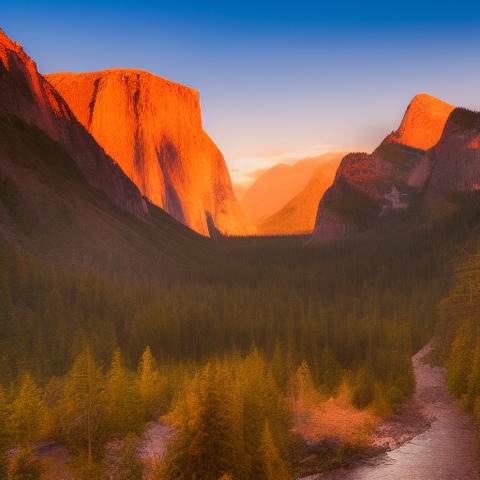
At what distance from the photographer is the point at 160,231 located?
620 ft

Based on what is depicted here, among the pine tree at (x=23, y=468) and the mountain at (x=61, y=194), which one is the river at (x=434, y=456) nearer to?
the pine tree at (x=23, y=468)

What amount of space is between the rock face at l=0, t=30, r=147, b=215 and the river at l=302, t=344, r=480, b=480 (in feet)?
420

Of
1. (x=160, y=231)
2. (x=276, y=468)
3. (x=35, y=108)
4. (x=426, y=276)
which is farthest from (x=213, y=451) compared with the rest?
(x=160, y=231)

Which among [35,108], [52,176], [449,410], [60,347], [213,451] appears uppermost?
[35,108]

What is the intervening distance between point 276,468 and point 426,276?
343 feet

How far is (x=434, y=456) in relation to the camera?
50906 mm

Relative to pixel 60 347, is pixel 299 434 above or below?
below

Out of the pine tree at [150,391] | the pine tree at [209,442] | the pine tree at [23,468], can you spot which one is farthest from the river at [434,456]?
the pine tree at [23,468]

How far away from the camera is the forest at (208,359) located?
36188 mm

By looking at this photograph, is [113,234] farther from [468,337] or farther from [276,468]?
[276,468]

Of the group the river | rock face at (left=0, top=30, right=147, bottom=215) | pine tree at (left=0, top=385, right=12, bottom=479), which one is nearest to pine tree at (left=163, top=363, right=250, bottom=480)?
pine tree at (left=0, top=385, right=12, bottom=479)

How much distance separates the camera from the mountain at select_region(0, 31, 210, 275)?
417 feet

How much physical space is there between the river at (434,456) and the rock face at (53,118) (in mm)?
127954

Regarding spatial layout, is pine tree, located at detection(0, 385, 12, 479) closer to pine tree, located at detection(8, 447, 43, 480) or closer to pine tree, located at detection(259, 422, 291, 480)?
pine tree, located at detection(8, 447, 43, 480)
